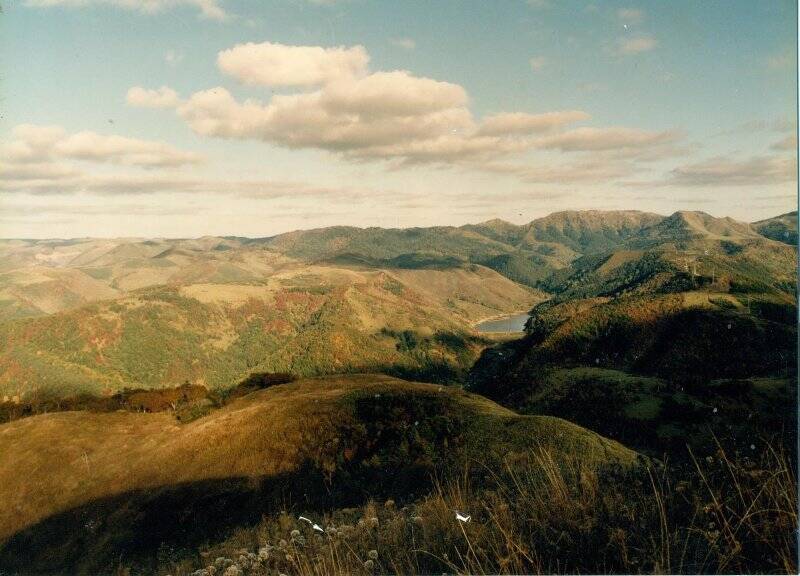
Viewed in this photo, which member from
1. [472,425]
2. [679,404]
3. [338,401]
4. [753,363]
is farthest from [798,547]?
[753,363]

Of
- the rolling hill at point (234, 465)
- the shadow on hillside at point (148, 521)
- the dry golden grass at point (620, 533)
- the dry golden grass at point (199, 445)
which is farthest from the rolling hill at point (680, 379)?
the shadow on hillside at point (148, 521)

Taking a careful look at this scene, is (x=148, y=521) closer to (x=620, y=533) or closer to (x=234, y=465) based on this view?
(x=234, y=465)

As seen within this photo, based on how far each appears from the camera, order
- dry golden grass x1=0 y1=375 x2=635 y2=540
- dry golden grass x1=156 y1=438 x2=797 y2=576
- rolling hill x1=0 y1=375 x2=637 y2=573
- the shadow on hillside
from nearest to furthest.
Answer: dry golden grass x1=156 y1=438 x2=797 y2=576, rolling hill x1=0 y1=375 x2=637 y2=573, the shadow on hillside, dry golden grass x1=0 y1=375 x2=635 y2=540

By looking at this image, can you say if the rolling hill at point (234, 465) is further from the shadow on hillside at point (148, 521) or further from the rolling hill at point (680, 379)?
the rolling hill at point (680, 379)

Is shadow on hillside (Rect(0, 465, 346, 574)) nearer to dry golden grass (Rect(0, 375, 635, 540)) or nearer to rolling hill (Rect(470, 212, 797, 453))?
dry golden grass (Rect(0, 375, 635, 540))

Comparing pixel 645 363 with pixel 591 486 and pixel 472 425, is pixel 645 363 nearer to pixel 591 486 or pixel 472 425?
pixel 472 425

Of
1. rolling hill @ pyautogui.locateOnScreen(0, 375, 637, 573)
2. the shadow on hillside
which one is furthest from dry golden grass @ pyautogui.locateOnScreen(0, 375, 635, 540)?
the shadow on hillside

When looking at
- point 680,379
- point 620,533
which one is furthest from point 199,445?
point 680,379

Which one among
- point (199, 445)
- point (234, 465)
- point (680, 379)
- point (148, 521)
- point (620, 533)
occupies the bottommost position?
point (680, 379)
